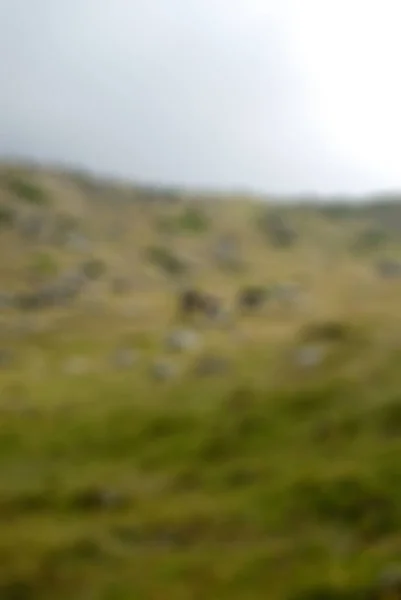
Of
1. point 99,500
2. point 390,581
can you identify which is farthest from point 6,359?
point 390,581

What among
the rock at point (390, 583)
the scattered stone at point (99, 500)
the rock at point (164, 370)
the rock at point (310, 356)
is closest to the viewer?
the rock at point (390, 583)

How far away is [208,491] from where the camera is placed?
34.8 meters

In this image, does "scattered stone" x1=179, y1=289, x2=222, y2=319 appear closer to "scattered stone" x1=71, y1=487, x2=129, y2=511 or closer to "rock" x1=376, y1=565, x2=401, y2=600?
"scattered stone" x1=71, y1=487, x2=129, y2=511

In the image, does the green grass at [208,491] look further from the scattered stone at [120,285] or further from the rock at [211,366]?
the scattered stone at [120,285]

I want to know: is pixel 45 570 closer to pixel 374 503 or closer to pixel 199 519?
pixel 199 519

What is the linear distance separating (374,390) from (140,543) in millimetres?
16766

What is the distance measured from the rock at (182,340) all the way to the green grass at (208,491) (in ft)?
67.5

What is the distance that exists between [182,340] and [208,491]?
43.0 meters

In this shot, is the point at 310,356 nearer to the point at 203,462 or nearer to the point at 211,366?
the point at 211,366

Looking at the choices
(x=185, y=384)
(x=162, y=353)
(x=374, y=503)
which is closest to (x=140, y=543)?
(x=374, y=503)

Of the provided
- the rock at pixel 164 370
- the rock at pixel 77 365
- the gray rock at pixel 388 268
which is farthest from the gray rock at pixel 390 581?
the gray rock at pixel 388 268

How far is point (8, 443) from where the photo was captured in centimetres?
4741

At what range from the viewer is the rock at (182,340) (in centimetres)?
7588

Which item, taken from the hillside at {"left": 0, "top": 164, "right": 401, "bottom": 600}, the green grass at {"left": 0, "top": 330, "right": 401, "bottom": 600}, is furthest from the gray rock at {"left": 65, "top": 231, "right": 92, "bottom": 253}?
the green grass at {"left": 0, "top": 330, "right": 401, "bottom": 600}
